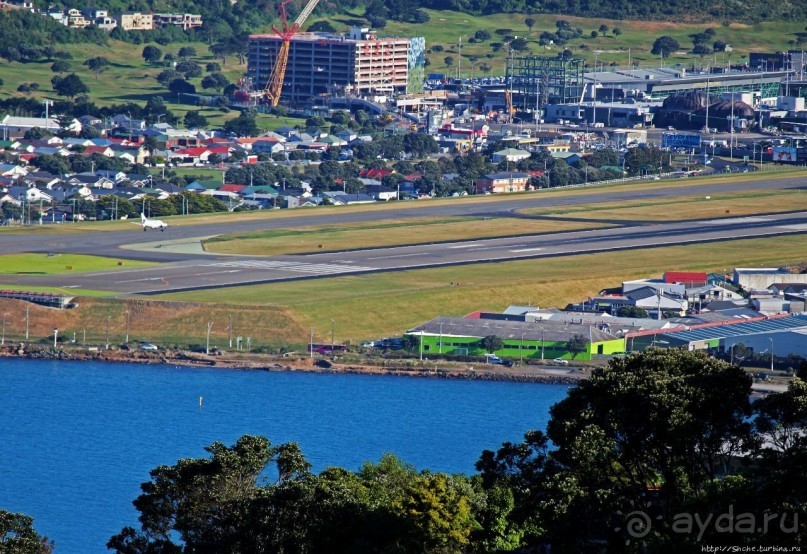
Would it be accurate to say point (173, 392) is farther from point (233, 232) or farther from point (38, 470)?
point (233, 232)

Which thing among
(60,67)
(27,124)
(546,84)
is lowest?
(27,124)

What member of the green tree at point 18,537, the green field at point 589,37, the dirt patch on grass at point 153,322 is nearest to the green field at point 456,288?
the dirt patch on grass at point 153,322

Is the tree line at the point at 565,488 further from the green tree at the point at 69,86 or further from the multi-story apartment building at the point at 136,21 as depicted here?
the multi-story apartment building at the point at 136,21

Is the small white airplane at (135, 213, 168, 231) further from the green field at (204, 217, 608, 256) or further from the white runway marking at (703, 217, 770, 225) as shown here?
the white runway marking at (703, 217, 770, 225)

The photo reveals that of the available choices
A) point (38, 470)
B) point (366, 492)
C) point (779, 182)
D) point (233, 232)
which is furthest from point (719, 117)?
point (366, 492)

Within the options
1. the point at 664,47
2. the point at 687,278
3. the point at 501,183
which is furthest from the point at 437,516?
the point at 664,47

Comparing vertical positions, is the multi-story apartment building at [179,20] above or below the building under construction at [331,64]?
above

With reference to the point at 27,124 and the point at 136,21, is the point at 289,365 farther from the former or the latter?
the point at 136,21
